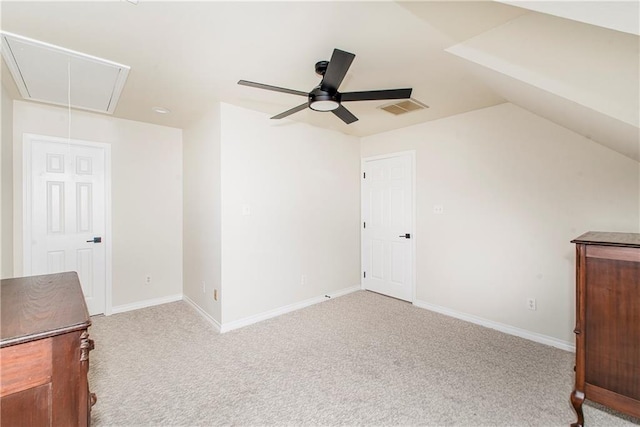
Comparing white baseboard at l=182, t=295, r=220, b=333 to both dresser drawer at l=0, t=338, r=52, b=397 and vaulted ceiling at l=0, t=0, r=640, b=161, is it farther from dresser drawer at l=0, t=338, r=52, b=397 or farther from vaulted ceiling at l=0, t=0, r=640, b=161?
vaulted ceiling at l=0, t=0, r=640, b=161

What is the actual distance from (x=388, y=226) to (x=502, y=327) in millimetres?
1833

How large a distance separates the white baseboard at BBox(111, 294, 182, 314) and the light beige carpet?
0.84ft

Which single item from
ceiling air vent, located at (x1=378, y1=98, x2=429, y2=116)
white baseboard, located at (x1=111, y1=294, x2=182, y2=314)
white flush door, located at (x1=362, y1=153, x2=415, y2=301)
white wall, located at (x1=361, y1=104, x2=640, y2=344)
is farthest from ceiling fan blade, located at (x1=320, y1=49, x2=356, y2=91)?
white baseboard, located at (x1=111, y1=294, x2=182, y2=314)

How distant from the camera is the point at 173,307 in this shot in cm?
383

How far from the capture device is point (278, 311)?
11.8 ft

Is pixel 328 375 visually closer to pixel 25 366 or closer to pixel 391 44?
pixel 25 366

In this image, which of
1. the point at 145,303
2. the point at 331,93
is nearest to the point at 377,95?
the point at 331,93

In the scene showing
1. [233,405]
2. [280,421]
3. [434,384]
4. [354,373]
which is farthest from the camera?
[354,373]

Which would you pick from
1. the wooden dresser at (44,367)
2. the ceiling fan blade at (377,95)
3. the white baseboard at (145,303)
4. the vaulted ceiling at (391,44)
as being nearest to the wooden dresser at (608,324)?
the vaulted ceiling at (391,44)

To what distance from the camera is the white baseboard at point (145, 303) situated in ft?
12.0

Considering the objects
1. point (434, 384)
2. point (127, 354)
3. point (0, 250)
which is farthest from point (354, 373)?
point (0, 250)

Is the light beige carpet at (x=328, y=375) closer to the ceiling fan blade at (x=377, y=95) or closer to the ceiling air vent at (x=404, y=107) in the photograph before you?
the ceiling fan blade at (x=377, y=95)

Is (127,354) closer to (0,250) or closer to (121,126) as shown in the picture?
(0,250)

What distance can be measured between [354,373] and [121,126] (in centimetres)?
394
